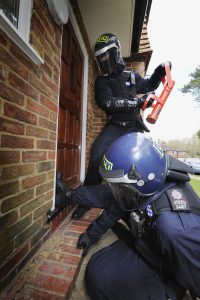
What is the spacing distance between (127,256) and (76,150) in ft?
6.31

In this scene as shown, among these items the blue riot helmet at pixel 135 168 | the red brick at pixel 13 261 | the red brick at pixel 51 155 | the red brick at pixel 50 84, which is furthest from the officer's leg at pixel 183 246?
the red brick at pixel 50 84

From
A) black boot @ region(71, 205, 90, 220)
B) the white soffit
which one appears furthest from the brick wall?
the white soffit

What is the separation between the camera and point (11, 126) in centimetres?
123

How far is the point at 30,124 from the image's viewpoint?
1.48 meters

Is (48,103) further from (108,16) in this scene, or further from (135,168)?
Answer: (108,16)

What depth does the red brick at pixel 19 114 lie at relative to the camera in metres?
1.20

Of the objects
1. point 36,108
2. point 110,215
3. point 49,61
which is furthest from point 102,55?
point 110,215

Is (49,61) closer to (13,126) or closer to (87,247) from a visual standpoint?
(13,126)

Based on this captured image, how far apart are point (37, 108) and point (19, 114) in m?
0.29

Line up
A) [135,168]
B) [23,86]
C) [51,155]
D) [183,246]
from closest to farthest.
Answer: [183,246], [135,168], [23,86], [51,155]

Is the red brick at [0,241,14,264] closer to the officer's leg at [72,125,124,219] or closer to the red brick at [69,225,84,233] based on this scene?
the red brick at [69,225,84,233]

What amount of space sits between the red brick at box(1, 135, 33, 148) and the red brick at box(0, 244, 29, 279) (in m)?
0.73

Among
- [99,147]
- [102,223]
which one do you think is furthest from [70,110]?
[102,223]

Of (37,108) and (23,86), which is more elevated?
(23,86)
